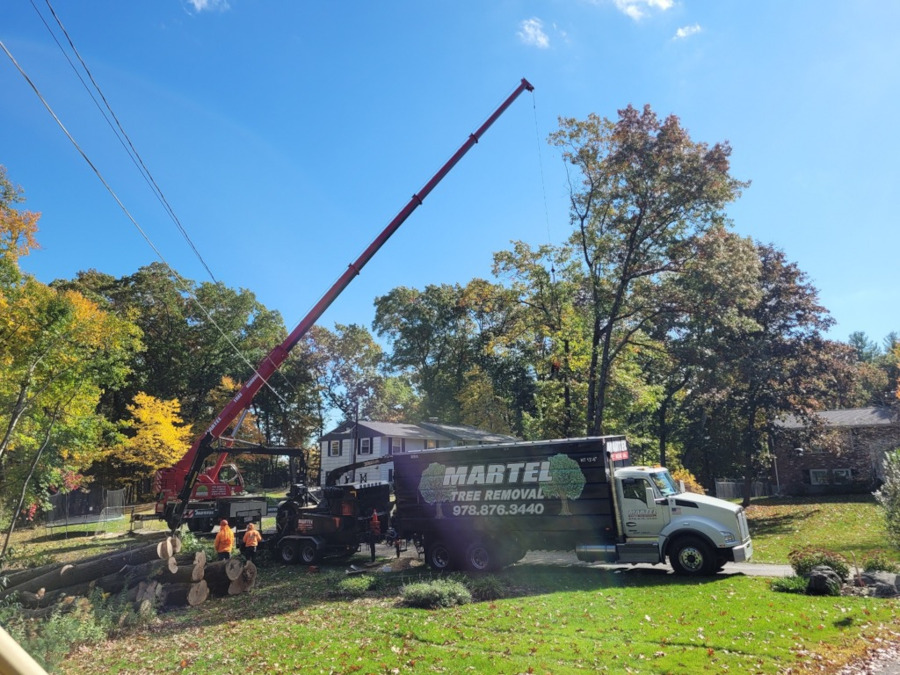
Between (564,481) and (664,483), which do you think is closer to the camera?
(664,483)

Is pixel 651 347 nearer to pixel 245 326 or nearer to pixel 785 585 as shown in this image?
pixel 785 585

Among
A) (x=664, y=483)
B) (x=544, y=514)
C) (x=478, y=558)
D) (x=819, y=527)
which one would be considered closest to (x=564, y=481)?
(x=544, y=514)

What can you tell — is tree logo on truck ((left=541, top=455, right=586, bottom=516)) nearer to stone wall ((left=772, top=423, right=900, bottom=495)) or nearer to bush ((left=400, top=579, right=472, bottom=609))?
bush ((left=400, top=579, right=472, bottom=609))

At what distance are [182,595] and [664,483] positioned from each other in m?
12.2

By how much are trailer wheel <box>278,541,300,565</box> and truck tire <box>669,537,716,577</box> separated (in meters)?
11.3

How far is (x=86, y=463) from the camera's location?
3700cm

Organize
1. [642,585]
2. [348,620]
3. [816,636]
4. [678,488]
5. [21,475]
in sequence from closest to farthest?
[816,636], [348,620], [642,585], [678,488], [21,475]

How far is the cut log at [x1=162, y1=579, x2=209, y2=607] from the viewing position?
1301cm

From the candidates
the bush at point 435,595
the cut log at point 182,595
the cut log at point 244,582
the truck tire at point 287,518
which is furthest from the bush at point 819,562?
the truck tire at point 287,518

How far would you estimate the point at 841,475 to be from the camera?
3922cm

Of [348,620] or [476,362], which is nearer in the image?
[348,620]

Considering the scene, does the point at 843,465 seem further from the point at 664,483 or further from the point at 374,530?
the point at 374,530

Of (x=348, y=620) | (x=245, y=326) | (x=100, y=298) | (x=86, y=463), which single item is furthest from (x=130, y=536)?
(x=245, y=326)

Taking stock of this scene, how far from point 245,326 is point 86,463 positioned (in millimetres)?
23099
